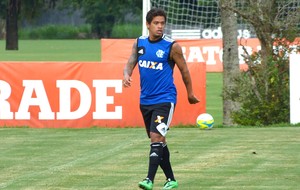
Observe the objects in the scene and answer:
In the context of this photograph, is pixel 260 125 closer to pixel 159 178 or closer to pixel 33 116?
pixel 33 116

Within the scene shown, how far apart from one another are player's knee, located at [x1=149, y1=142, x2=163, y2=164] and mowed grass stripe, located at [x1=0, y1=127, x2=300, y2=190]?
55 centimetres

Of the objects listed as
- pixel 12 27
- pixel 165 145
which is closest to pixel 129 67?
pixel 165 145

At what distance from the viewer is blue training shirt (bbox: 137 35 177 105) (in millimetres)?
11266

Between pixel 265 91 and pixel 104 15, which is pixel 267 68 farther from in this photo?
pixel 104 15

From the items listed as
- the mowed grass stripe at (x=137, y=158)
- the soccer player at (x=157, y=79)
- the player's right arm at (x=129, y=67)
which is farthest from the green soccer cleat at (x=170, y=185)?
the player's right arm at (x=129, y=67)

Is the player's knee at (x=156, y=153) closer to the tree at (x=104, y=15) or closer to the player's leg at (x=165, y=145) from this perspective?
the player's leg at (x=165, y=145)

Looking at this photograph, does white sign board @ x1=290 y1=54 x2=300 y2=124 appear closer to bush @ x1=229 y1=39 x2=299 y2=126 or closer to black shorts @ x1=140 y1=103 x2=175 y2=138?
bush @ x1=229 y1=39 x2=299 y2=126

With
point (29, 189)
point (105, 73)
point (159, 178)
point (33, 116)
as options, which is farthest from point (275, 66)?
point (29, 189)

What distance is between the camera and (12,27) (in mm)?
65625

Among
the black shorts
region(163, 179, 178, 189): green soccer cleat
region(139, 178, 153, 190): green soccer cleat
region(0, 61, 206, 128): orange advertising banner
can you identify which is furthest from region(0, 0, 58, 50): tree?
region(139, 178, 153, 190): green soccer cleat

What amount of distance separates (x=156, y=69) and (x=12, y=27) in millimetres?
55182

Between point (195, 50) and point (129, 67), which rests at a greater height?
point (129, 67)

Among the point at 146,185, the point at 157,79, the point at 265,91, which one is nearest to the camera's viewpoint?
the point at 146,185

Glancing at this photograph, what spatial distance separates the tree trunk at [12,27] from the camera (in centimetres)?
6419
